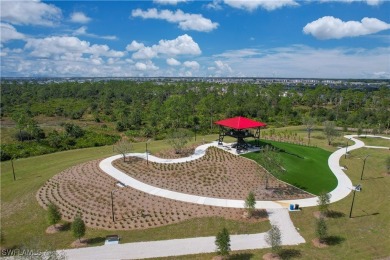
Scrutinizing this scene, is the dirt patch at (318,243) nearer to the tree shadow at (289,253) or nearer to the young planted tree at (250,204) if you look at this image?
the tree shadow at (289,253)

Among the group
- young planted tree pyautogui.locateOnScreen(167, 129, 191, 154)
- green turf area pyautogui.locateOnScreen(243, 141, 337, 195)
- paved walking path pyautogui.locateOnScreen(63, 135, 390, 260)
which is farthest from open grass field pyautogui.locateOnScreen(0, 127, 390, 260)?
young planted tree pyautogui.locateOnScreen(167, 129, 191, 154)

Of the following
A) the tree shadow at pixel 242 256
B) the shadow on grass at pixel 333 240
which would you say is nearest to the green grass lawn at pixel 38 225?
the tree shadow at pixel 242 256

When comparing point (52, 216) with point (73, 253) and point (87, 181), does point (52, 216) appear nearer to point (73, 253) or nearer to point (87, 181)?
point (73, 253)

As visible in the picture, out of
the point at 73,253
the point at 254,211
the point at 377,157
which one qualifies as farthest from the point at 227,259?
the point at 377,157

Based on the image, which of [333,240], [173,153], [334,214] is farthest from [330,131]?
[333,240]

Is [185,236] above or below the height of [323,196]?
below

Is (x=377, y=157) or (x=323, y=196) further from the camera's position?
(x=377, y=157)
